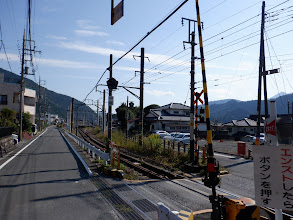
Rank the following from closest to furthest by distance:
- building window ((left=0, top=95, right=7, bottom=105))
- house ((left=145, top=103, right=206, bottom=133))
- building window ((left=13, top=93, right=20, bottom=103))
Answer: building window ((left=0, top=95, right=7, bottom=105)), building window ((left=13, top=93, right=20, bottom=103)), house ((left=145, top=103, right=206, bottom=133))

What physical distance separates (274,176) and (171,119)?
46.4 m

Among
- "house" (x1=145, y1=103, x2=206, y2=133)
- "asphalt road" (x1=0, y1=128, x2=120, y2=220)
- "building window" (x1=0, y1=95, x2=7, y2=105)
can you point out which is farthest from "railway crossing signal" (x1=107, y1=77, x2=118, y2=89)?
"building window" (x1=0, y1=95, x2=7, y2=105)

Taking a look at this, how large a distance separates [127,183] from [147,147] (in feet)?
32.2

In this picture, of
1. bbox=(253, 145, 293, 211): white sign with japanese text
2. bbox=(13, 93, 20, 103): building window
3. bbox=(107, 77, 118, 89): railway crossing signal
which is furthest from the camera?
bbox=(13, 93, 20, 103): building window

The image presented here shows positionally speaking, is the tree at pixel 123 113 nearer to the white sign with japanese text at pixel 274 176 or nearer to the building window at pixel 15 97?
the building window at pixel 15 97

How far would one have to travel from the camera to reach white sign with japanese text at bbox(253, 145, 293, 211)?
3508 millimetres

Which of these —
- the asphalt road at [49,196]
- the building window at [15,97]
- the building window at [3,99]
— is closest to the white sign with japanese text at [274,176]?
the asphalt road at [49,196]

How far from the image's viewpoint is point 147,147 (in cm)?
1906

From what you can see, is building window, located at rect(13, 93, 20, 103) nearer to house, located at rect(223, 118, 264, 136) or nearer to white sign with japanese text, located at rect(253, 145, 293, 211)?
house, located at rect(223, 118, 264, 136)

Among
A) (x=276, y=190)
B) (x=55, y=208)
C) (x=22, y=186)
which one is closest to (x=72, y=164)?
(x=22, y=186)

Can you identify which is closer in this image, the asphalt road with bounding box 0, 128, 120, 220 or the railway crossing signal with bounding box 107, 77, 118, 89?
the asphalt road with bounding box 0, 128, 120, 220

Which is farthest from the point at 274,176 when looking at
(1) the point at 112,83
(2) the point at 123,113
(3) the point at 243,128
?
(2) the point at 123,113

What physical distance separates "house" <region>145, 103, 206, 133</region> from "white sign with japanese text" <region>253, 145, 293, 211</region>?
144 ft

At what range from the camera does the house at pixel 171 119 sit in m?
49.1
